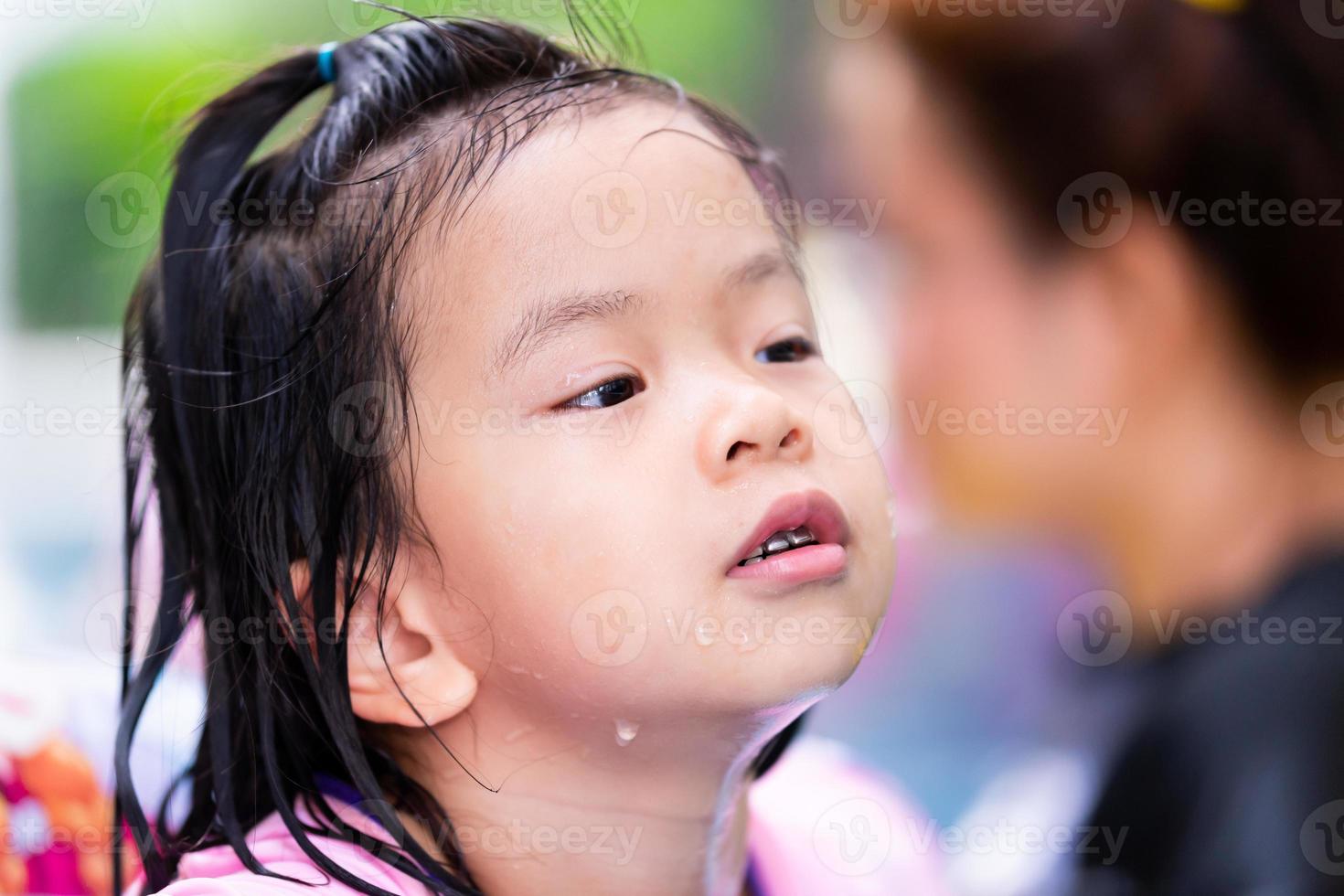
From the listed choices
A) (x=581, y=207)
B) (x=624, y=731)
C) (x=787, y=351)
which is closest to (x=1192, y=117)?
(x=787, y=351)

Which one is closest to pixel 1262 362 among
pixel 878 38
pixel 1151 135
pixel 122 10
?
pixel 1151 135

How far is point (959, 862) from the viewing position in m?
1.46

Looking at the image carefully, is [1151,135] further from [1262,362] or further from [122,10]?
[122,10]

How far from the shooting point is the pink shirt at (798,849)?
0.76 meters

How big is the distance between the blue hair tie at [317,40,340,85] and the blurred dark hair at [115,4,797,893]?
16 mm

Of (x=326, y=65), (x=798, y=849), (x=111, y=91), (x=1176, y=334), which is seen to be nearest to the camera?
(x=326, y=65)

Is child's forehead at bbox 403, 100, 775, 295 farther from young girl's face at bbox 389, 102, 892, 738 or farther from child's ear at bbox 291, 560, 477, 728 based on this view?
child's ear at bbox 291, 560, 477, 728

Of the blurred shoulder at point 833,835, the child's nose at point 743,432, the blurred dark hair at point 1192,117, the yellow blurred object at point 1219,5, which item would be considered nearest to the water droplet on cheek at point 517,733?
the child's nose at point 743,432

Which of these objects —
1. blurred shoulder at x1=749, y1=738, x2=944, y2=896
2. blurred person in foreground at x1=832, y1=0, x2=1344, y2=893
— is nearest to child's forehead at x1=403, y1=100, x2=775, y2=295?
blurred shoulder at x1=749, y1=738, x2=944, y2=896

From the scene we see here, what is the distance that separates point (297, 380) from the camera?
79cm

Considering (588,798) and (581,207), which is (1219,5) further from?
(588,798)

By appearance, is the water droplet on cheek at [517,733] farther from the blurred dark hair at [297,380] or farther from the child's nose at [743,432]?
the child's nose at [743,432]

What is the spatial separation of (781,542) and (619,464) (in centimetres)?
11

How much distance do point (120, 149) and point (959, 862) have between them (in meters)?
1.99
